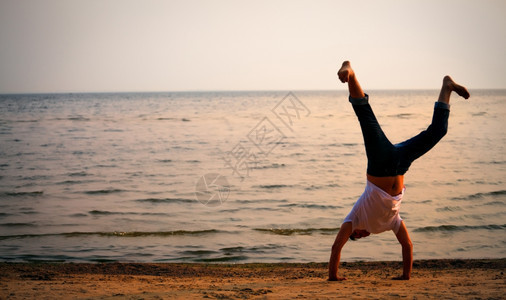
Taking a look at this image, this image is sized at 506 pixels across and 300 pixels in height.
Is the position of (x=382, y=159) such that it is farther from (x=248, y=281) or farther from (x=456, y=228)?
(x=456, y=228)

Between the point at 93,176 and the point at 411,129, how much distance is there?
2423cm

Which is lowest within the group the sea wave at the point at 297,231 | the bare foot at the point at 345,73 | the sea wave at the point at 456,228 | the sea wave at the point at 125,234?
the sea wave at the point at 125,234

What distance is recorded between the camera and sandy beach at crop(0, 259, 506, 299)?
4.96 m

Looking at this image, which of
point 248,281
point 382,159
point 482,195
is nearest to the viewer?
point 382,159

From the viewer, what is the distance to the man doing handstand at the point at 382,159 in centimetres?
461

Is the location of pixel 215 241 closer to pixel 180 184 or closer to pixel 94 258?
pixel 94 258

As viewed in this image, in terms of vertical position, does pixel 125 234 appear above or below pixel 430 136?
below

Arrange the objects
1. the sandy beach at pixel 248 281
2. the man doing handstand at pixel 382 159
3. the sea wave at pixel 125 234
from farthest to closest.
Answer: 1. the sea wave at pixel 125 234
2. the sandy beach at pixel 248 281
3. the man doing handstand at pixel 382 159

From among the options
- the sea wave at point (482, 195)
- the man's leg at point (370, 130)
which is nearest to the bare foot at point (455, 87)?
the man's leg at point (370, 130)

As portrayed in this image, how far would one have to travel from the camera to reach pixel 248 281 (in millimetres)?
6371

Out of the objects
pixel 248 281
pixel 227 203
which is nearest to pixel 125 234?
pixel 227 203

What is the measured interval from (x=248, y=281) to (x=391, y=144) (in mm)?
2836

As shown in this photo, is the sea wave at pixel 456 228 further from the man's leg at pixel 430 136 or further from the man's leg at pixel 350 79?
the man's leg at pixel 350 79

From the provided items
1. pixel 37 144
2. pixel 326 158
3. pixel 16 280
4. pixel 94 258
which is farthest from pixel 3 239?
pixel 37 144
